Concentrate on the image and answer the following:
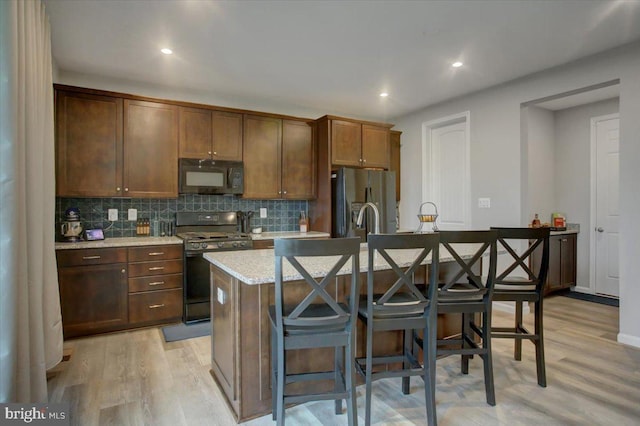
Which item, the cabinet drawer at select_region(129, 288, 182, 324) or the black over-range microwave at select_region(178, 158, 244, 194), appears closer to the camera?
the cabinet drawer at select_region(129, 288, 182, 324)

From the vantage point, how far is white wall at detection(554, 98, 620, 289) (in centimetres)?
488

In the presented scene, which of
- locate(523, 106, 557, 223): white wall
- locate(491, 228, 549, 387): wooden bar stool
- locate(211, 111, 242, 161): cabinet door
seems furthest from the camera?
locate(523, 106, 557, 223): white wall

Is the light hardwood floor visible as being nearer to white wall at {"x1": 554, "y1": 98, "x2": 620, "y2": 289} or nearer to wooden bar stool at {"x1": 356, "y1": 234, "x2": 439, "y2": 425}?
wooden bar stool at {"x1": 356, "y1": 234, "x2": 439, "y2": 425}

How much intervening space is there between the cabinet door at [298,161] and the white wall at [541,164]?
3026mm

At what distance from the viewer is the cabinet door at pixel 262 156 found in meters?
4.32

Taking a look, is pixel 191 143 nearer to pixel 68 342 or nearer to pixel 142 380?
pixel 68 342

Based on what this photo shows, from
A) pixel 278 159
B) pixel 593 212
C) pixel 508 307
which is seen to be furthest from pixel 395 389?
pixel 593 212

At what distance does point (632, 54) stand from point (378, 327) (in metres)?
3.30

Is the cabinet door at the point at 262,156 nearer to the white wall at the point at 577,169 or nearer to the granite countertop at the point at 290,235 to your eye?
the granite countertop at the point at 290,235

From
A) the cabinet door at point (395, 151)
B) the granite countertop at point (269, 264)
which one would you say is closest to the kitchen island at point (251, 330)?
the granite countertop at point (269, 264)

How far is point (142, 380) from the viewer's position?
2434 mm

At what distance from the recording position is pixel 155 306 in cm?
354

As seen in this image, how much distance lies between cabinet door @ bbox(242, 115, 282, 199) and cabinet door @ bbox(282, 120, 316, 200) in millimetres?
95

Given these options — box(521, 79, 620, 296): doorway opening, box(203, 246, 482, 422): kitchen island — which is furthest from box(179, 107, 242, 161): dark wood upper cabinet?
box(521, 79, 620, 296): doorway opening
